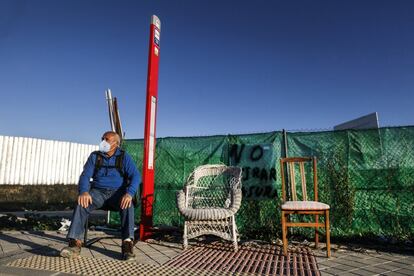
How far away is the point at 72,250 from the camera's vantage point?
Result: 12.1ft

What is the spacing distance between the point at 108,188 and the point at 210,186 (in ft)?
5.69

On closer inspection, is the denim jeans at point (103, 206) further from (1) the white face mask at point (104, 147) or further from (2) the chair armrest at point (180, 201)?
(2) the chair armrest at point (180, 201)

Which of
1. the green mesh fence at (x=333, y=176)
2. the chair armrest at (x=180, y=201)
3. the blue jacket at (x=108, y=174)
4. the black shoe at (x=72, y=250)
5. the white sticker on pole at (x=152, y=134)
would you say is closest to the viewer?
the black shoe at (x=72, y=250)

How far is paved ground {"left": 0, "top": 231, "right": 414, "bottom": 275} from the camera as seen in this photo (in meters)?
3.43

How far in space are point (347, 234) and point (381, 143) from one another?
4.69 feet

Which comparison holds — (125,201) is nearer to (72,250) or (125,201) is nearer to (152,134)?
(72,250)

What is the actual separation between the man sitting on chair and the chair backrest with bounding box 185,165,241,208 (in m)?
1.07

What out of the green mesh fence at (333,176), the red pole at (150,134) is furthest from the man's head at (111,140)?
the green mesh fence at (333,176)

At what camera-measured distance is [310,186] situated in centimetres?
514

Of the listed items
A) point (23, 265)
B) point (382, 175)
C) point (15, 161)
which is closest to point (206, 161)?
point (382, 175)

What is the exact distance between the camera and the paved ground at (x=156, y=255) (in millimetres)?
3428

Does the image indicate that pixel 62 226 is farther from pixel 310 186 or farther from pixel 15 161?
pixel 15 161

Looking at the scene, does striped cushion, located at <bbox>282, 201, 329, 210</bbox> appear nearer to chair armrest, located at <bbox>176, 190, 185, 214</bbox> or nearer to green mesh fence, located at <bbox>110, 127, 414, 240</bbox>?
green mesh fence, located at <bbox>110, 127, 414, 240</bbox>

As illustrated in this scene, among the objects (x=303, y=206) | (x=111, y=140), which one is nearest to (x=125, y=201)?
(x=111, y=140)
